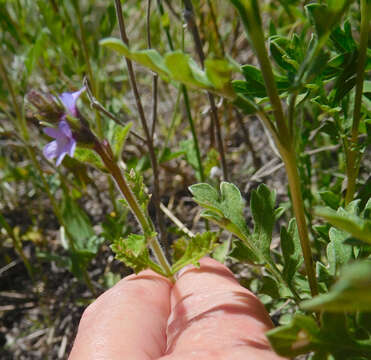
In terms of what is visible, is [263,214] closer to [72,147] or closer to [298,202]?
[298,202]

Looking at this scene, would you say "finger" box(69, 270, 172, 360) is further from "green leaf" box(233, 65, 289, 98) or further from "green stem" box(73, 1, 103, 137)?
"green stem" box(73, 1, 103, 137)

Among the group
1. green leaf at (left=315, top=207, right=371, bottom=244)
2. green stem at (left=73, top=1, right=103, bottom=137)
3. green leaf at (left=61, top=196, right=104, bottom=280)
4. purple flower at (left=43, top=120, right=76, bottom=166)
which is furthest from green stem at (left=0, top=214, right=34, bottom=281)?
green leaf at (left=315, top=207, right=371, bottom=244)

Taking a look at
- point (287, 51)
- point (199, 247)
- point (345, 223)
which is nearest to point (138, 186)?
point (199, 247)

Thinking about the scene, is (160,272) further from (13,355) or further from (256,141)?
(256,141)

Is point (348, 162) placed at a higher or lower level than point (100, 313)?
higher

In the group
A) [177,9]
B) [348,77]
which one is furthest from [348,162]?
[177,9]

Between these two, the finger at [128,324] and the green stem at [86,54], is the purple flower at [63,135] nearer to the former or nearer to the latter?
the finger at [128,324]
